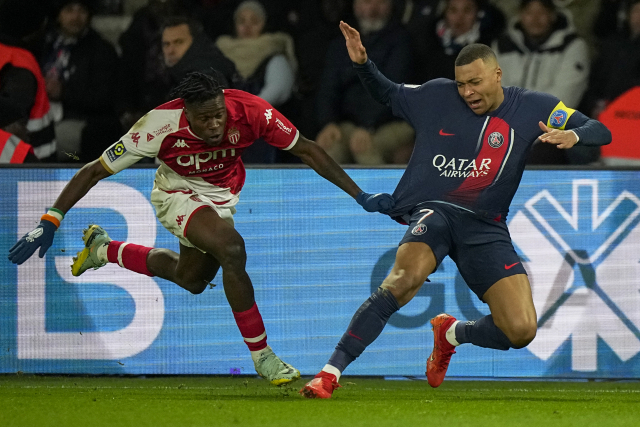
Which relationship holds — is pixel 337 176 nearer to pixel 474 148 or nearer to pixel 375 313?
pixel 474 148

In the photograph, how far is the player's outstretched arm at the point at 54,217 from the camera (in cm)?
492

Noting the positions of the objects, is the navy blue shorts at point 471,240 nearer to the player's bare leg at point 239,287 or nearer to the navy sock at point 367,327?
the navy sock at point 367,327

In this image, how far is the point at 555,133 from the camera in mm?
4625

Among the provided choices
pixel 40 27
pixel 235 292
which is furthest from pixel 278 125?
pixel 40 27

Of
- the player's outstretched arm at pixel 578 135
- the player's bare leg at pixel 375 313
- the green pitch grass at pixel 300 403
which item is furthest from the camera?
the player's bare leg at pixel 375 313

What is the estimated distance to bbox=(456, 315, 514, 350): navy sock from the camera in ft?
16.3

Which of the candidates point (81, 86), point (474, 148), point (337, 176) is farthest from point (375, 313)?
point (81, 86)

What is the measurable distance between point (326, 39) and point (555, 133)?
362cm

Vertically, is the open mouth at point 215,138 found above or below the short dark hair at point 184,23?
above

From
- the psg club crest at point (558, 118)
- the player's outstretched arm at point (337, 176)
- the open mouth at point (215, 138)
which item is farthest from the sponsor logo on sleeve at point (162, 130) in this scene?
the psg club crest at point (558, 118)

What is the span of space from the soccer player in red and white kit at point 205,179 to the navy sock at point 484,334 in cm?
85

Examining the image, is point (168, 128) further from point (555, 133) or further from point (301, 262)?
point (555, 133)

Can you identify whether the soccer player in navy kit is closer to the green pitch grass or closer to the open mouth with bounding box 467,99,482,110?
the open mouth with bounding box 467,99,482,110

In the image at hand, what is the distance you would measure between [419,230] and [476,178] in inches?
17.9
